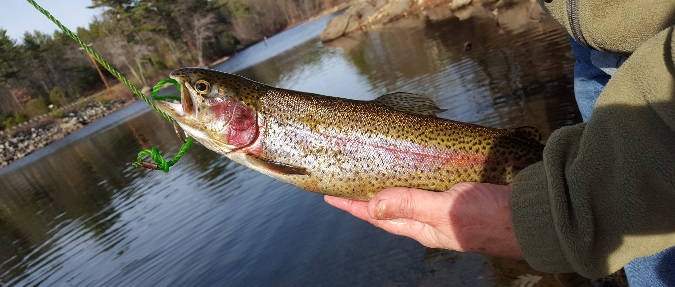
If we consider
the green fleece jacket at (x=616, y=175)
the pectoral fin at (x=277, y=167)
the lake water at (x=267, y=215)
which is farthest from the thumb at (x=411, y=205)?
the lake water at (x=267, y=215)

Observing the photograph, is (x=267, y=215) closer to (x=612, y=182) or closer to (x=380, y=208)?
(x=380, y=208)

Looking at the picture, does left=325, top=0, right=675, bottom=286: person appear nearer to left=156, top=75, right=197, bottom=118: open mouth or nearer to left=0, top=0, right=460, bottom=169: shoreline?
left=156, top=75, right=197, bottom=118: open mouth

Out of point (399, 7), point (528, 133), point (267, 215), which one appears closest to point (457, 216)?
point (528, 133)

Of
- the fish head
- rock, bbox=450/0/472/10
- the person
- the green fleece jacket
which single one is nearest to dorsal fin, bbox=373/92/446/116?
the person

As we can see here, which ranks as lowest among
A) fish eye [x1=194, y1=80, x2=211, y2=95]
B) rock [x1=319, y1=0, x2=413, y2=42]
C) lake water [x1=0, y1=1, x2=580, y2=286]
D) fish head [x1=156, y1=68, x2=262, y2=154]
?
lake water [x1=0, y1=1, x2=580, y2=286]

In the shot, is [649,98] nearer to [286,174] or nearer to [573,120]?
[286,174]

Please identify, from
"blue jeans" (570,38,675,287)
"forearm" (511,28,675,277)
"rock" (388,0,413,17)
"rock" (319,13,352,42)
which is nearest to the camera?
"forearm" (511,28,675,277)
